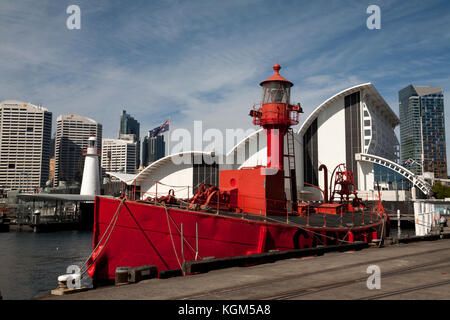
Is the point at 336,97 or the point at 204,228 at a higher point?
the point at 336,97

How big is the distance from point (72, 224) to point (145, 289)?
174 feet

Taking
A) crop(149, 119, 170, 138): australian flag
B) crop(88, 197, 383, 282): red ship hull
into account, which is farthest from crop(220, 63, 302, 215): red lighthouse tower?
crop(149, 119, 170, 138): australian flag

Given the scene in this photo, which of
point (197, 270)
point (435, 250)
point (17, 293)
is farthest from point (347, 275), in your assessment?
point (17, 293)

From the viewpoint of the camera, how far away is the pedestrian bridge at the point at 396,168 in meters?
55.4

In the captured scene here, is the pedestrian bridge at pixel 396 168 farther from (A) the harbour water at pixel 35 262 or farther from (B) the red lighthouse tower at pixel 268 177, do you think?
(A) the harbour water at pixel 35 262

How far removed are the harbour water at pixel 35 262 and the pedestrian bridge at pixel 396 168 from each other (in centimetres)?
3993

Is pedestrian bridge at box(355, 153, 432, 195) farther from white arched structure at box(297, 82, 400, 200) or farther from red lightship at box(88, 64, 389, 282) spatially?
red lightship at box(88, 64, 389, 282)

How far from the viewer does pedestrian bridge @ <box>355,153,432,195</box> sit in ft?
182

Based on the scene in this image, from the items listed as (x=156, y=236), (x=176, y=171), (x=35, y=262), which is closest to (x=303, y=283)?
(x=156, y=236)

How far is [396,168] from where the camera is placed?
57.3 metres

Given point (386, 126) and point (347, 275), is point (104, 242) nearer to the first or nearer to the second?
point (347, 275)

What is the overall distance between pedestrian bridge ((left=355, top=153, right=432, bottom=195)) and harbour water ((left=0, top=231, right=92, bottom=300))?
39.9m

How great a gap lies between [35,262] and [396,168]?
5042 centimetres

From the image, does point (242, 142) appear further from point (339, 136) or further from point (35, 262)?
point (35, 262)
